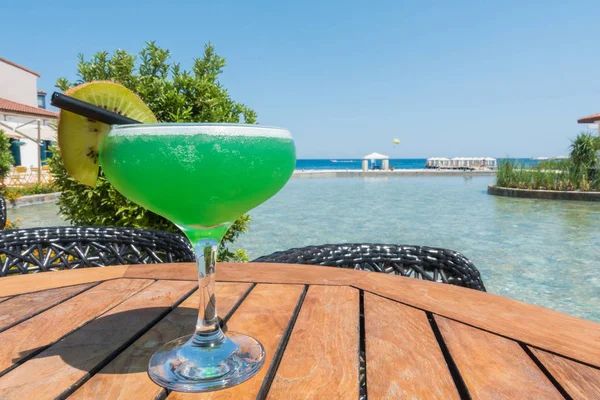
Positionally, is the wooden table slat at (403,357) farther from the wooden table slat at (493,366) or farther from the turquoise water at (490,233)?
the turquoise water at (490,233)

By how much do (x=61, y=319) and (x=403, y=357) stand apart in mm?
614

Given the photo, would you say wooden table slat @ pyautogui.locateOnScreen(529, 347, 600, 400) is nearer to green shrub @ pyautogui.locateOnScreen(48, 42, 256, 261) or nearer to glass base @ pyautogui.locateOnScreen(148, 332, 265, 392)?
glass base @ pyautogui.locateOnScreen(148, 332, 265, 392)

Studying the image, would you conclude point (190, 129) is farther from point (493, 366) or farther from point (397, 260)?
point (397, 260)

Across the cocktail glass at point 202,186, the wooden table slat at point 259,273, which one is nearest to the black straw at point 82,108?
the cocktail glass at point 202,186

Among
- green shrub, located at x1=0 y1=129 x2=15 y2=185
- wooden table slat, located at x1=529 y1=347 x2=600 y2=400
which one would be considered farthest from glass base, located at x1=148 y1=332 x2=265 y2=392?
green shrub, located at x1=0 y1=129 x2=15 y2=185

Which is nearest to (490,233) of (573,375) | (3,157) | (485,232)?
(485,232)

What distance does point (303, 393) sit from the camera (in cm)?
55

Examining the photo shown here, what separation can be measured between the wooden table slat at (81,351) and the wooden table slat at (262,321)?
0.15m

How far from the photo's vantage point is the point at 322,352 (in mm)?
662

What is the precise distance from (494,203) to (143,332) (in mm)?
11330

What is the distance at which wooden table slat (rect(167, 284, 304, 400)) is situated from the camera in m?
0.55

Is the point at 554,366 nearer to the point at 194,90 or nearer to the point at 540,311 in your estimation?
the point at 540,311

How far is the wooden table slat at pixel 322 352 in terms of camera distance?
0.56 m

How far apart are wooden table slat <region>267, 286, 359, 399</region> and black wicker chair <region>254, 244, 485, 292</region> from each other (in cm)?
45
